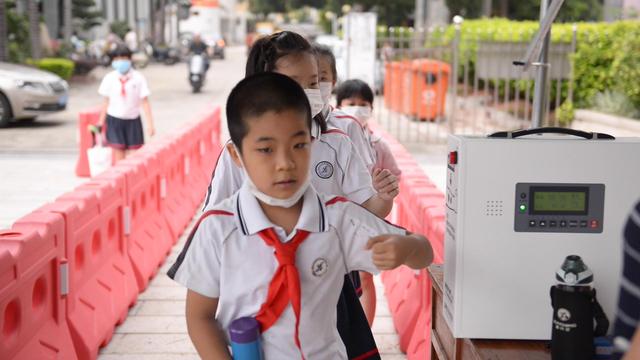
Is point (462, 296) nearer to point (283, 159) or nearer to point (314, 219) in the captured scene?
point (314, 219)

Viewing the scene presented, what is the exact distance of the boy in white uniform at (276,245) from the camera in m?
2.19

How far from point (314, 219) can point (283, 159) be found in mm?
213

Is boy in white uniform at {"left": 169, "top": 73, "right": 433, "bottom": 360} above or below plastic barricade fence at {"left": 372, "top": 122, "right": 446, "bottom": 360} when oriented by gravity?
above

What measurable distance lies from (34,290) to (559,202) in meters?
2.50

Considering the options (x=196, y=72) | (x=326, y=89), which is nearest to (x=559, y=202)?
(x=326, y=89)

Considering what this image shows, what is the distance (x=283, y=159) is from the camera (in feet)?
7.06

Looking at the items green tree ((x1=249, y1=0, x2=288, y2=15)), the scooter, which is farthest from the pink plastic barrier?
green tree ((x1=249, y1=0, x2=288, y2=15))

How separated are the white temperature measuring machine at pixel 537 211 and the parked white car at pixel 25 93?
14.8m

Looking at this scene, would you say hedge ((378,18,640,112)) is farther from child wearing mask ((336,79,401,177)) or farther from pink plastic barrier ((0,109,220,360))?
child wearing mask ((336,79,401,177))

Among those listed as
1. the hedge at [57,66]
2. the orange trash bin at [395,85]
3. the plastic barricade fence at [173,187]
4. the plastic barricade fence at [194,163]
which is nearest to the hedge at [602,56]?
the orange trash bin at [395,85]

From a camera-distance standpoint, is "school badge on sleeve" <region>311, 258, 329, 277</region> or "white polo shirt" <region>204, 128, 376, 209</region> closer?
"school badge on sleeve" <region>311, 258, 329, 277</region>

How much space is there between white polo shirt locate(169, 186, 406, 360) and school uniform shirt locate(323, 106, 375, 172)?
1135 mm

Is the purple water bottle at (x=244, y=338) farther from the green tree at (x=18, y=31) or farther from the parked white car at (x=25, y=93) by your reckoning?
the green tree at (x=18, y=31)

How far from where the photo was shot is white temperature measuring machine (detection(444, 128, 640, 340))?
90.7 inches
